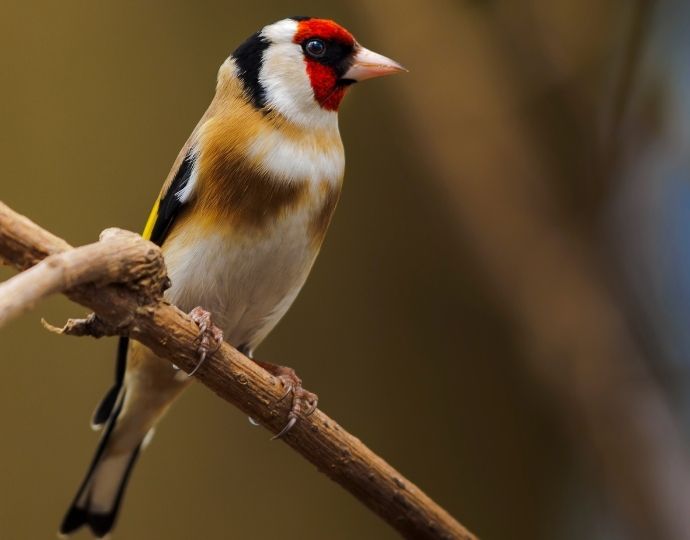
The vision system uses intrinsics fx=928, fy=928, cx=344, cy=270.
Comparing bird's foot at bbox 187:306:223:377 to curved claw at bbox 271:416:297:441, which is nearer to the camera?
bird's foot at bbox 187:306:223:377

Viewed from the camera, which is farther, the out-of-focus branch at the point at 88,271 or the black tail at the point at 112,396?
the black tail at the point at 112,396

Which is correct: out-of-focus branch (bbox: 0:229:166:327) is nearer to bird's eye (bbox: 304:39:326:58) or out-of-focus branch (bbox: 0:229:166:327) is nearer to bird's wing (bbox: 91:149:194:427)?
bird's wing (bbox: 91:149:194:427)

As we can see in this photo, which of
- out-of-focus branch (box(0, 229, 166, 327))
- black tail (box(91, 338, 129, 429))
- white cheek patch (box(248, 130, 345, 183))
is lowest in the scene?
black tail (box(91, 338, 129, 429))

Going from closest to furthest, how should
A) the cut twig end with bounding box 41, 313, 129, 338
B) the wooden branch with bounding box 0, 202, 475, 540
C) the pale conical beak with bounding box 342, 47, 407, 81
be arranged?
the wooden branch with bounding box 0, 202, 475, 540, the cut twig end with bounding box 41, 313, 129, 338, the pale conical beak with bounding box 342, 47, 407, 81

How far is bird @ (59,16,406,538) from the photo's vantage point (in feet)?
4.04

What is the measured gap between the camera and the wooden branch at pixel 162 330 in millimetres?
881

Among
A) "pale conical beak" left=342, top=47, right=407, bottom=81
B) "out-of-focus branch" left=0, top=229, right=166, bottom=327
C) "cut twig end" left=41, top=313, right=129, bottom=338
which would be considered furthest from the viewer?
"pale conical beak" left=342, top=47, right=407, bottom=81

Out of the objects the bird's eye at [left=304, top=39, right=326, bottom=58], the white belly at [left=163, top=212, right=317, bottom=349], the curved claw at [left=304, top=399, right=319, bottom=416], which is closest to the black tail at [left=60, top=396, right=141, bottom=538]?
the white belly at [left=163, top=212, right=317, bottom=349]

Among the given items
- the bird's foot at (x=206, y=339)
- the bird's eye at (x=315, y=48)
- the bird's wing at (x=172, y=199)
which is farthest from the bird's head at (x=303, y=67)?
the bird's foot at (x=206, y=339)

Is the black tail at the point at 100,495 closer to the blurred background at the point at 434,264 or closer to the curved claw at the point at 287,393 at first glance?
the curved claw at the point at 287,393

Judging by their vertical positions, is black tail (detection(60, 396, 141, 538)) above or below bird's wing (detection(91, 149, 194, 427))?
below

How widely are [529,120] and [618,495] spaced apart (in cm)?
87

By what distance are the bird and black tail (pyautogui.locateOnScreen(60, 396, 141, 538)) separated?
34 centimetres

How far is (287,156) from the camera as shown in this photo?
1229 mm
